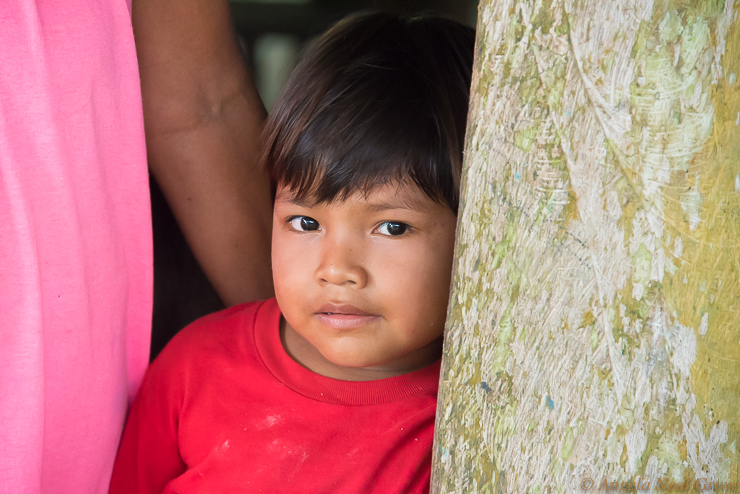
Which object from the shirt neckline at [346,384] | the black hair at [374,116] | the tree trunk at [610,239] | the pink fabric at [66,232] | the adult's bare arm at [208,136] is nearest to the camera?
the tree trunk at [610,239]

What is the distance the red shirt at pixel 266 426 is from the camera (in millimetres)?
1069

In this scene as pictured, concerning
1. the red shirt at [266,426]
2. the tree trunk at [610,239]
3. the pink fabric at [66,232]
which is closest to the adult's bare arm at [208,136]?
the pink fabric at [66,232]

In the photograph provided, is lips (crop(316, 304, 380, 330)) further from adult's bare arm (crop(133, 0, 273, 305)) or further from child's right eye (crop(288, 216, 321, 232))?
adult's bare arm (crop(133, 0, 273, 305))

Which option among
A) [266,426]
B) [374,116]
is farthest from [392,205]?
[266,426]

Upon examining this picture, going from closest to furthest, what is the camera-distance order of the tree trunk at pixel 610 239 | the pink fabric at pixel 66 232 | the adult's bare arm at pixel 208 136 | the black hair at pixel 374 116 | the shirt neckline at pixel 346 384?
1. the tree trunk at pixel 610 239
2. the pink fabric at pixel 66 232
3. the black hair at pixel 374 116
4. the shirt neckline at pixel 346 384
5. the adult's bare arm at pixel 208 136

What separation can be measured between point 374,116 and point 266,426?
1.80 feet

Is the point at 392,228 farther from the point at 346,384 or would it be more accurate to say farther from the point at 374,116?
the point at 346,384

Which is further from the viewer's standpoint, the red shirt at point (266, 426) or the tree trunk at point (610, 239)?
the red shirt at point (266, 426)

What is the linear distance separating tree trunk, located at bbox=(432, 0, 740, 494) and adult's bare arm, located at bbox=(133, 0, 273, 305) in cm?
80

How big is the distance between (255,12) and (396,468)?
494cm

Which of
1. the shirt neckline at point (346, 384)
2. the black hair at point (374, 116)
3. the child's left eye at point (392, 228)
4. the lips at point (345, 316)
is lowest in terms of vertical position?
the shirt neckline at point (346, 384)

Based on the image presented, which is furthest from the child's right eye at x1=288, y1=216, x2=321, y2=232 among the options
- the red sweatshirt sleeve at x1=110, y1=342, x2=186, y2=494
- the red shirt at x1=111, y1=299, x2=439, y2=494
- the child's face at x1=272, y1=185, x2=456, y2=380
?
the red sweatshirt sleeve at x1=110, y1=342, x2=186, y2=494

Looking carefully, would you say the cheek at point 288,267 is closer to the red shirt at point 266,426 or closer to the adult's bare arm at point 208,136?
the red shirt at point 266,426

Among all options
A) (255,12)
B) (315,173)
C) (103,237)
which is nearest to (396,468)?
(315,173)
